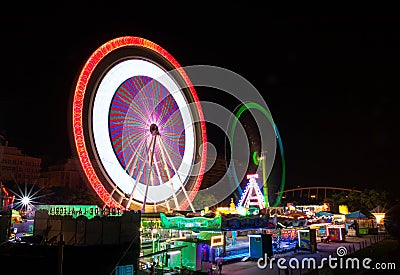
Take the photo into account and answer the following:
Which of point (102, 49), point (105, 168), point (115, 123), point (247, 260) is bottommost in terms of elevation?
point (247, 260)

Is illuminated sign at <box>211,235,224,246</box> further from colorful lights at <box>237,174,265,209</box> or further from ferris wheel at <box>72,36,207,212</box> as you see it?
colorful lights at <box>237,174,265,209</box>

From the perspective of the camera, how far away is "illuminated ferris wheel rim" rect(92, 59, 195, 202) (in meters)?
19.6

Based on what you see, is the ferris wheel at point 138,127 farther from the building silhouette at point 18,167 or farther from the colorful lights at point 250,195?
the building silhouette at point 18,167

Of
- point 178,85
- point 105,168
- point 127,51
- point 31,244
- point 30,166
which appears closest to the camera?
point 31,244

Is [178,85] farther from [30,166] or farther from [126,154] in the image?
[30,166]

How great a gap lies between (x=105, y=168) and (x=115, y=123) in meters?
2.87

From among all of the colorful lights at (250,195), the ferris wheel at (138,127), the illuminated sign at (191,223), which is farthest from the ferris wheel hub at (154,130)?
the colorful lights at (250,195)

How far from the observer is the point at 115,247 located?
11562 millimetres

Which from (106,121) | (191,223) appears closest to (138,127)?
(106,121)

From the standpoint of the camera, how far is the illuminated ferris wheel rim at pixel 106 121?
64.4 ft

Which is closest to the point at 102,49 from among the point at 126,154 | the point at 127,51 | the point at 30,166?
the point at 127,51

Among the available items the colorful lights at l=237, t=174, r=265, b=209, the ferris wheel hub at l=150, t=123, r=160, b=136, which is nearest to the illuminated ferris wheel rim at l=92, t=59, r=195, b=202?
the ferris wheel hub at l=150, t=123, r=160, b=136

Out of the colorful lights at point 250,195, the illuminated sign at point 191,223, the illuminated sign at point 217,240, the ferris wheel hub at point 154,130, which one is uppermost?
the ferris wheel hub at point 154,130

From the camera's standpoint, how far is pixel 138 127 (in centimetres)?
2212
